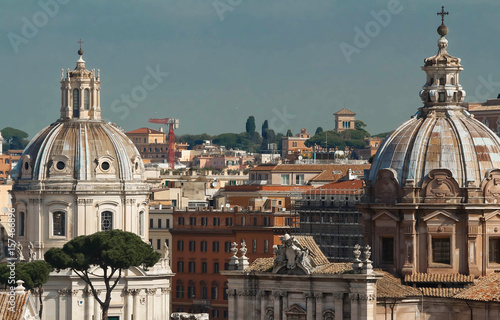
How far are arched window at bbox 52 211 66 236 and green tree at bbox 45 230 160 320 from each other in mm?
7046

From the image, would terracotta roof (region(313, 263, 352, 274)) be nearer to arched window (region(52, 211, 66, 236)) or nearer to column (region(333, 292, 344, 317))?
column (region(333, 292, 344, 317))

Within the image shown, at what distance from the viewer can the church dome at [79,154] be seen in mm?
142875

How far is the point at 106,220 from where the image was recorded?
142 m

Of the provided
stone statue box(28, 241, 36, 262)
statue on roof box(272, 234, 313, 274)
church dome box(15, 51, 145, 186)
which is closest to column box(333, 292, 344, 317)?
statue on roof box(272, 234, 313, 274)

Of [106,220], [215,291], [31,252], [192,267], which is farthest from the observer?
[192,267]

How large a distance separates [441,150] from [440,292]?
556cm

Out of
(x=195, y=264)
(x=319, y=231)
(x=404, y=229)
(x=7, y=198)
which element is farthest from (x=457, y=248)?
(x=7, y=198)

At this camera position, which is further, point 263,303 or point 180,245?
point 180,245

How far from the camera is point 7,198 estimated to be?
186250 millimetres

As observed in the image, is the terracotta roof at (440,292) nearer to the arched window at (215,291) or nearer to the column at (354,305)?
the column at (354,305)

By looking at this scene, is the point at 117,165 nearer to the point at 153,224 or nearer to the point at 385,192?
the point at 153,224

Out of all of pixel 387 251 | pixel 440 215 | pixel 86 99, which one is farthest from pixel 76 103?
pixel 440 215

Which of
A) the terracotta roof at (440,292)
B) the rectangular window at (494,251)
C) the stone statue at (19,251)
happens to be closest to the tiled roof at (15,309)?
the terracotta roof at (440,292)

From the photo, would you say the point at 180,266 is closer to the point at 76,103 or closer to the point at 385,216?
the point at 76,103
